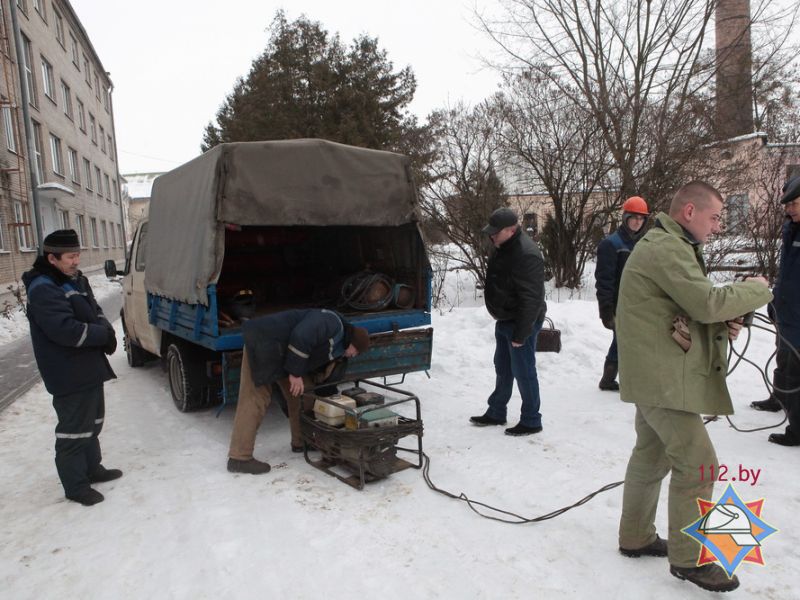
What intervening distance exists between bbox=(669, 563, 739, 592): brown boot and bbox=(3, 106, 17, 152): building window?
21.6 metres

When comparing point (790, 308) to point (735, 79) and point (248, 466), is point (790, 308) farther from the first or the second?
point (735, 79)

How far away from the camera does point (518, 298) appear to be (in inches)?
189

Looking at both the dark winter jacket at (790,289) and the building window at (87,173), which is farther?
the building window at (87,173)

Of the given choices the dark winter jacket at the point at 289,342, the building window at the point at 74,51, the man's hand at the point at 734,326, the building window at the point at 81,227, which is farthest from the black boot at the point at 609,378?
the building window at the point at 74,51

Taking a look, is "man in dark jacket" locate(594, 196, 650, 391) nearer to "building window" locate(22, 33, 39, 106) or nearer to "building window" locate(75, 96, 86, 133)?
"building window" locate(22, 33, 39, 106)

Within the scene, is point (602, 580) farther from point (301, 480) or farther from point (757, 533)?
point (301, 480)

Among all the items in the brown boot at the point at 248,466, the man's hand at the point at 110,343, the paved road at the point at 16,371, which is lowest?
the brown boot at the point at 248,466

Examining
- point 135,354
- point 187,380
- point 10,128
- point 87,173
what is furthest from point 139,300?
point 87,173

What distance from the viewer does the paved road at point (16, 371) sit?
22.8ft

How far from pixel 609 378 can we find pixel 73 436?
5.12 meters

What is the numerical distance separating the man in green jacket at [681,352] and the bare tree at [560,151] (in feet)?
33.9

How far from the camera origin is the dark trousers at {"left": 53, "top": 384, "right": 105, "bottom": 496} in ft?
12.7

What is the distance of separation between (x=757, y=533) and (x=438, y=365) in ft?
15.0

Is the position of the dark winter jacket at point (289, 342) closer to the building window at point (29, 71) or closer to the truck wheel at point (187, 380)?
the truck wheel at point (187, 380)
